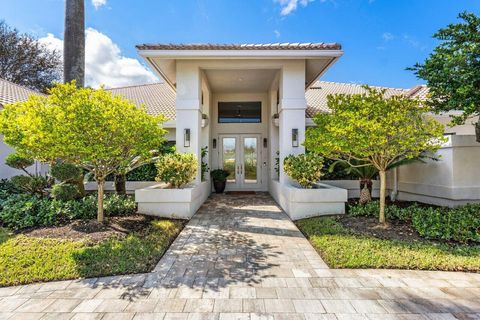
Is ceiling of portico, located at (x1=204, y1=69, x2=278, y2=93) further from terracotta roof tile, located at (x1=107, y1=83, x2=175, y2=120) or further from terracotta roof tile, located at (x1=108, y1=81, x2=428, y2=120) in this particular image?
terracotta roof tile, located at (x1=107, y1=83, x2=175, y2=120)

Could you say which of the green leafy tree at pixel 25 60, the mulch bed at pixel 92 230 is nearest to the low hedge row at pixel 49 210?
the mulch bed at pixel 92 230

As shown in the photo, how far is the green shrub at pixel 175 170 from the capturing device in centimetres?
716

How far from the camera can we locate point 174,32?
13.2 meters

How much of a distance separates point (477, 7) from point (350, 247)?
21.9ft

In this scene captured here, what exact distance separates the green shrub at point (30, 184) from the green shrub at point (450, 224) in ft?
35.7

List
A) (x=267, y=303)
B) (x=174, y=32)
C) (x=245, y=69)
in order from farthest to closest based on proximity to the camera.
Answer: (x=174, y=32)
(x=245, y=69)
(x=267, y=303)

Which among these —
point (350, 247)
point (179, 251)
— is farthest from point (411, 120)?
point (179, 251)

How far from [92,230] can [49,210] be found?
1.86 metres

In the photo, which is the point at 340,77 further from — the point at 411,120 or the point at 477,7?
the point at 411,120

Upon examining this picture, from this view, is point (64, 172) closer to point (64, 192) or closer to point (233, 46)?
point (64, 192)

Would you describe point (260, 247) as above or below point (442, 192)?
below

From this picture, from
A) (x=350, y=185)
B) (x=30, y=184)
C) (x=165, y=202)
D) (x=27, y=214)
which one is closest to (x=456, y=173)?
(x=350, y=185)

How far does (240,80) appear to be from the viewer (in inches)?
415

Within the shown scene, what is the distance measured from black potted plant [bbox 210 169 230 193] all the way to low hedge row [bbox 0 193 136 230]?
4.93 metres
